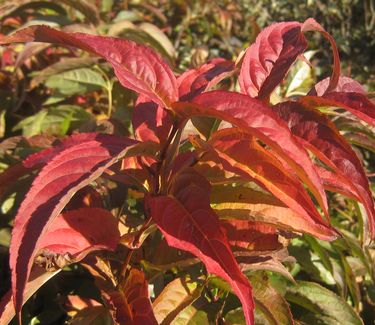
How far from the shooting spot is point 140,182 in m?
0.94

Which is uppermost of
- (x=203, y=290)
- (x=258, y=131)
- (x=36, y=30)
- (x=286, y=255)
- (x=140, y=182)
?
(x=36, y=30)

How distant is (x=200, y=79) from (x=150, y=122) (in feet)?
0.38

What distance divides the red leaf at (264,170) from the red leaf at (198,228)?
81 mm

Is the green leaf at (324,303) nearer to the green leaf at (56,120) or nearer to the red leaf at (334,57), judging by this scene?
the red leaf at (334,57)

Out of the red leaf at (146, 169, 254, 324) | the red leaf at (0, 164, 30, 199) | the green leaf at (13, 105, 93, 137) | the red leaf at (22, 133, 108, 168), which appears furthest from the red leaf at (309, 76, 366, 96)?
the green leaf at (13, 105, 93, 137)

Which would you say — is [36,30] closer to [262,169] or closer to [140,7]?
[262,169]

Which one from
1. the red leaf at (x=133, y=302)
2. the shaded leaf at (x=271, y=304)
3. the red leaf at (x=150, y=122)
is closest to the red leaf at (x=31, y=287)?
the red leaf at (x=133, y=302)

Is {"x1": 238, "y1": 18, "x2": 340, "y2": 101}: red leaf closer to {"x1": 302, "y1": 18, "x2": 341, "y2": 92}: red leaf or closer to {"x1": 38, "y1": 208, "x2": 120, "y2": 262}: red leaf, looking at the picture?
{"x1": 302, "y1": 18, "x2": 341, "y2": 92}: red leaf

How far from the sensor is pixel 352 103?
0.75 metres

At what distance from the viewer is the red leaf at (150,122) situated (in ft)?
3.04

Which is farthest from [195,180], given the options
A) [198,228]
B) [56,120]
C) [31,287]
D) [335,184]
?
[56,120]

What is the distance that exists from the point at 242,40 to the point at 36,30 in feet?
10.3

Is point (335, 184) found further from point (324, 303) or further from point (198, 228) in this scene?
point (324, 303)

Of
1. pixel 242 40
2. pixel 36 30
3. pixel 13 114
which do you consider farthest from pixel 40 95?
pixel 242 40
